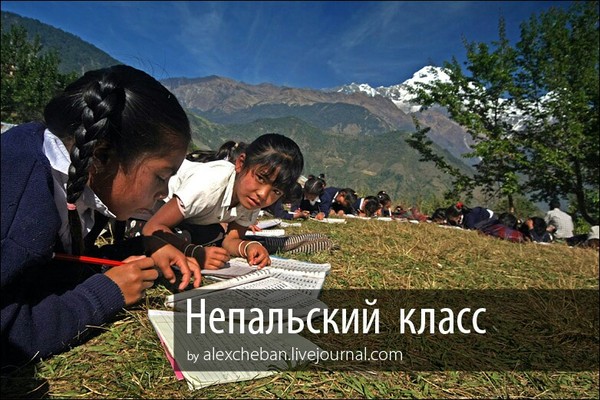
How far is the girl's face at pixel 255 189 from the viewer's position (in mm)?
2699

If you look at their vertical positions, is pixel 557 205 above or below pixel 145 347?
above

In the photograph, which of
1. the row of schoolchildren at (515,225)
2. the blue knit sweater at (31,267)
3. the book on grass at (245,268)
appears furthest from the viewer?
the row of schoolchildren at (515,225)

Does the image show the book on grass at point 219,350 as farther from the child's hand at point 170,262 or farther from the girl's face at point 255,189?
the girl's face at point 255,189

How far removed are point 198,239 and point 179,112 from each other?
1700 millimetres

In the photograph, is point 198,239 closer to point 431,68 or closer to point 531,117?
point 531,117

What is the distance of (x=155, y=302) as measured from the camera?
1722 millimetres

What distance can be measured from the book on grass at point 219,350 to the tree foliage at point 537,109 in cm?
1730

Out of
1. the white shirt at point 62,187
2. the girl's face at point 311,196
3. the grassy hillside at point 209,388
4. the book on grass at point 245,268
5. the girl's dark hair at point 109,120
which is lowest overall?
the grassy hillside at point 209,388

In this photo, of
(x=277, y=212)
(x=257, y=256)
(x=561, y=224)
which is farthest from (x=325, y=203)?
Result: (x=561, y=224)

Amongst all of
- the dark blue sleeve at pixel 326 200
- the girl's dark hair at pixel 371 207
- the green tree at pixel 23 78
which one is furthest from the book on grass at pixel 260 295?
the green tree at pixel 23 78

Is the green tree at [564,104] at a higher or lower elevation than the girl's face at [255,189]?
higher

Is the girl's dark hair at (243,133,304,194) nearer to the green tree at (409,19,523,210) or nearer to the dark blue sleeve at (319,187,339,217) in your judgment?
the dark blue sleeve at (319,187,339,217)

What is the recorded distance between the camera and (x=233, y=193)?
276 centimetres

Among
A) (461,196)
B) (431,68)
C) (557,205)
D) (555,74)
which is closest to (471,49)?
(431,68)
